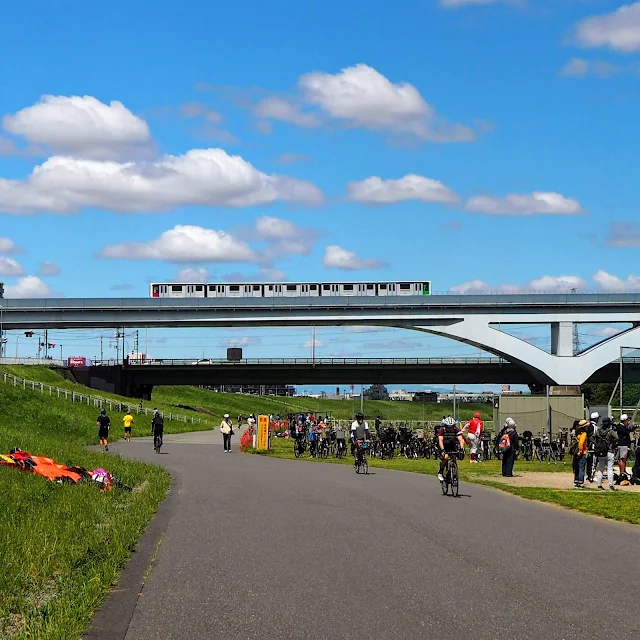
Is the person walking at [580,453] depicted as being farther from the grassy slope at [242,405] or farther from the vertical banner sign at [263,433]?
the grassy slope at [242,405]

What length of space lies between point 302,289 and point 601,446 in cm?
7176

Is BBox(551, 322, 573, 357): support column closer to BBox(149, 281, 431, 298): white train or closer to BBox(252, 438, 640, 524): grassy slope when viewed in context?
BBox(149, 281, 431, 298): white train

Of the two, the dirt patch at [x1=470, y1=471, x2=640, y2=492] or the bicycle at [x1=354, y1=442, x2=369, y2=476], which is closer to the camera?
the dirt patch at [x1=470, y1=471, x2=640, y2=492]

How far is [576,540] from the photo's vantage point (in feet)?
41.9

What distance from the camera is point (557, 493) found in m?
20.2

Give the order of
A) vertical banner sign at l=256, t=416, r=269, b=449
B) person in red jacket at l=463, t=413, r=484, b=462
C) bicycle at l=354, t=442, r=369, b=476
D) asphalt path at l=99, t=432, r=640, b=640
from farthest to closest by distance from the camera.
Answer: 1. vertical banner sign at l=256, t=416, r=269, b=449
2. person in red jacket at l=463, t=413, r=484, b=462
3. bicycle at l=354, t=442, r=369, b=476
4. asphalt path at l=99, t=432, r=640, b=640

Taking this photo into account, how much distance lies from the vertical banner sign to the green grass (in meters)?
17.7

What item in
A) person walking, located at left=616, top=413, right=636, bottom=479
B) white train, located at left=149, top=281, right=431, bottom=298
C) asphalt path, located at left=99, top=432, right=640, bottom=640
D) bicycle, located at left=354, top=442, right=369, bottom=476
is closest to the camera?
asphalt path, located at left=99, top=432, right=640, bottom=640

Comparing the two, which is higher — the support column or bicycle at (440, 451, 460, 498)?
the support column

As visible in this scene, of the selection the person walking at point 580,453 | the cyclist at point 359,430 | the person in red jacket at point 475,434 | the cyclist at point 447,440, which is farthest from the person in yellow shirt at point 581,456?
the person in red jacket at point 475,434

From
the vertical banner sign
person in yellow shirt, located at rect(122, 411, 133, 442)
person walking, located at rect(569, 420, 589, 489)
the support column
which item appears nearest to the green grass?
person walking, located at rect(569, 420, 589, 489)

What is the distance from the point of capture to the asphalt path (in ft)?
24.1

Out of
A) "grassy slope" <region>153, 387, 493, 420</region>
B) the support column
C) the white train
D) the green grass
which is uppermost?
the white train

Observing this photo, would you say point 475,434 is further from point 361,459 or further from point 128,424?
point 128,424
